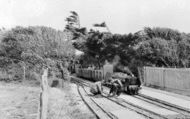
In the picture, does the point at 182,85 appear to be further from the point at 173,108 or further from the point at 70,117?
the point at 70,117

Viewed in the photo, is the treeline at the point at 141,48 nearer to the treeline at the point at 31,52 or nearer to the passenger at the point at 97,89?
the treeline at the point at 31,52

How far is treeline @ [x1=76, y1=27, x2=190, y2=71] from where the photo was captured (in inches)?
1232

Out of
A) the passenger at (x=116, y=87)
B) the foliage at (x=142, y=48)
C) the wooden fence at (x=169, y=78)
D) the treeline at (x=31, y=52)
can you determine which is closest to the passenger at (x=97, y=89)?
the passenger at (x=116, y=87)

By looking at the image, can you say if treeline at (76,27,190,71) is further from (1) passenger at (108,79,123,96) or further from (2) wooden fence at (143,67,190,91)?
(1) passenger at (108,79,123,96)

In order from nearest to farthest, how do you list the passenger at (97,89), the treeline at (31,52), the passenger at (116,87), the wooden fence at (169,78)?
the passenger at (116,87)
the passenger at (97,89)
the wooden fence at (169,78)
the treeline at (31,52)

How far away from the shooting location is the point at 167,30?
38906mm

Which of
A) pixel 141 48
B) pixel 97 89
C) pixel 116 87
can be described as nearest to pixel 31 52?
pixel 97 89

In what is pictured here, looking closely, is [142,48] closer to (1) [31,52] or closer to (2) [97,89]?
(1) [31,52]

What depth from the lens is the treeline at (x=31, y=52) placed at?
1132 inches

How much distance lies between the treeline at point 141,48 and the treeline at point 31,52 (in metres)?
8.20

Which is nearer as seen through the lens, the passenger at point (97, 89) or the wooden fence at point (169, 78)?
the passenger at point (97, 89)

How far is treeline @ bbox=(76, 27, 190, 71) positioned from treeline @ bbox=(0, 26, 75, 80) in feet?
26.9

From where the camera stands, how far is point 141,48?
32.2 meters

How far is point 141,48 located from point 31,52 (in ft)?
39.5
